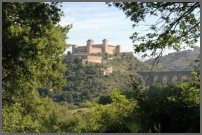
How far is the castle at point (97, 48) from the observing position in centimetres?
8100

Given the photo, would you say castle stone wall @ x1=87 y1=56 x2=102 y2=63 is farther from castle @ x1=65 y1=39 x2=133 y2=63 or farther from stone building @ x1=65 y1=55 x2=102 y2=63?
castle @ x1=65 y1=39 x2=133 y2=63

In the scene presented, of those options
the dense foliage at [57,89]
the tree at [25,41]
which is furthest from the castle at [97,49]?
the tree at [25,41]

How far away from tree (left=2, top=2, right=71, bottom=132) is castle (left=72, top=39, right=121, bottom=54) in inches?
2915

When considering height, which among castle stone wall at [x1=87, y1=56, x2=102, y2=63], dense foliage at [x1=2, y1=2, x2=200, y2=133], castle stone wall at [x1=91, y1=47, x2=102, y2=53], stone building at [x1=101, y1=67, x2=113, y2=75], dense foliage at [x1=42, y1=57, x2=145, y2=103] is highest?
castle stone wall at [x1=91, y1=47, x2=102, y2=53]

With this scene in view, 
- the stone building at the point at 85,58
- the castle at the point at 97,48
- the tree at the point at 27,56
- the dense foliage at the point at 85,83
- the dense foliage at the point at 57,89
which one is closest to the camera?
the dense foliage at the point at 57,89

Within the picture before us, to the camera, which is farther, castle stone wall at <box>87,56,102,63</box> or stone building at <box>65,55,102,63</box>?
castle stone wall at <box>87,56,102,63</box>

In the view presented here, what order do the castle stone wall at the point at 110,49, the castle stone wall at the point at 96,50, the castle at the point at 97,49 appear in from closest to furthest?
the castle at the point at 97,49
the castle stone wall at the point at 96,50
the castle stone wall at the point at 110,49

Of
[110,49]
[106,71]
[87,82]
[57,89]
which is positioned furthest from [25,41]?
[110,49]

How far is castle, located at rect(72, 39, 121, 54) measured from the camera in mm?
81000

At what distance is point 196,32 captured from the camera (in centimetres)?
441

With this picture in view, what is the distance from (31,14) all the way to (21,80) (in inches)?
64.8

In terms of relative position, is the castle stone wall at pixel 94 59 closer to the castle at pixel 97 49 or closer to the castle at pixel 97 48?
the castle at pixel 97 49

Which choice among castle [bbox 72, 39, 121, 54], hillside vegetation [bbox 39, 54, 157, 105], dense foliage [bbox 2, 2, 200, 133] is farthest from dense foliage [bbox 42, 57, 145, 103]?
dense foliage [bbox 2, 2, 200, 133]

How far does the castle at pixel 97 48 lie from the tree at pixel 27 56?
74.0 metres
